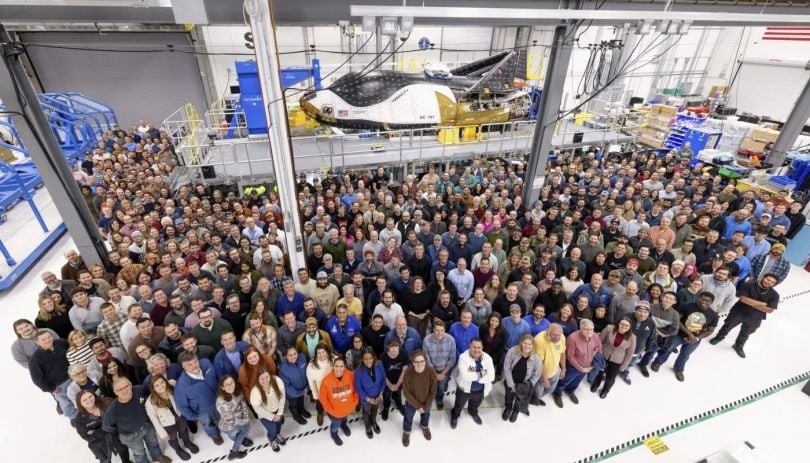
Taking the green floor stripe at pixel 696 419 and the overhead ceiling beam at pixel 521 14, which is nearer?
the overhead ceiling beam at pixel 521 14

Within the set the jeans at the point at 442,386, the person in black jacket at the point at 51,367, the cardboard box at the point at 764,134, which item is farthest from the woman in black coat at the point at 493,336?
the cardboard box at the point at 764,134

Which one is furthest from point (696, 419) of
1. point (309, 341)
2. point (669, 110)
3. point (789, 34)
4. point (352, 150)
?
point (789, 34)

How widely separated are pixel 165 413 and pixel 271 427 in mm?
1022

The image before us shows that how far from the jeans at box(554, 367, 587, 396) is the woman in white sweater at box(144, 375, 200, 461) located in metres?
4.30

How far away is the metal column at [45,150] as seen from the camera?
14.6 feet

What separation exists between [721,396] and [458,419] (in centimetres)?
357

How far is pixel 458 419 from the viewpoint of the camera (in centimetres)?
461

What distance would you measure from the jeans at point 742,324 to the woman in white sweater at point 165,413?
7145 mm

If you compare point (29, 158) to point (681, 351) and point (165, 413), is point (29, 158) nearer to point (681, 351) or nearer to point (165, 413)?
point (165, 413)

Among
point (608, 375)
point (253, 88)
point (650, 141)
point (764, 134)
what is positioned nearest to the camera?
point (608, 375)

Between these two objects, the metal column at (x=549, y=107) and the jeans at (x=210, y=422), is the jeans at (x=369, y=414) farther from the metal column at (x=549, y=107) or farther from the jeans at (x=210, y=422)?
A: the metal column at (x=549, y=107)

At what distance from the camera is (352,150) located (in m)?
10.0

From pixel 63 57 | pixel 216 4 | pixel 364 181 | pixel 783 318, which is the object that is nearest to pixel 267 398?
pixel 216 4

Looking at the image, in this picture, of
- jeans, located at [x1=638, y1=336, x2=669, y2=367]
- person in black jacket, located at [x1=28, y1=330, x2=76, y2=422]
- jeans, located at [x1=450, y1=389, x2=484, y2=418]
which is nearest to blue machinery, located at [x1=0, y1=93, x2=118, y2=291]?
person in black jacket, located at [x1=28, y1=330, x2=76, y2=422]
